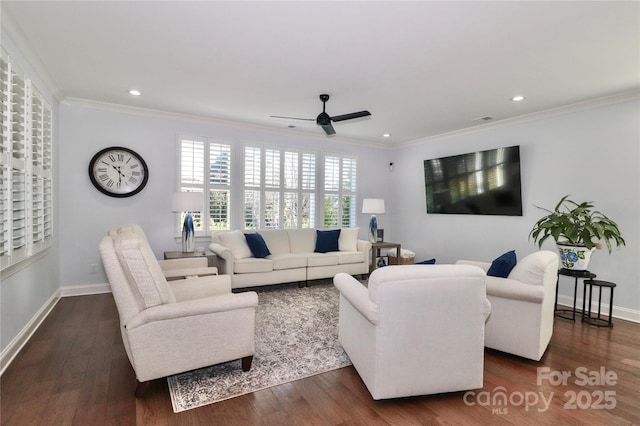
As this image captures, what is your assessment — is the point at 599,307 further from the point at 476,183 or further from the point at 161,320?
the point at 161,320

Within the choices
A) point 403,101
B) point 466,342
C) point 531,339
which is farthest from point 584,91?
point 466,342

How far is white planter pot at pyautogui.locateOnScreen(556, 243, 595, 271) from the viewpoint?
11.6 ft

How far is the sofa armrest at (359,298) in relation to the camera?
201cm

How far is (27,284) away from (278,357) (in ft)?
8.14

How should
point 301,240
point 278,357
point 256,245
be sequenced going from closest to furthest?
point 278,357
point 256,245
point 301,240

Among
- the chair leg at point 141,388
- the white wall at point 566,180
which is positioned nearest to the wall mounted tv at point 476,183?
the white wall at point 566,180

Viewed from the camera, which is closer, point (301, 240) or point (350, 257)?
point (350, 257)

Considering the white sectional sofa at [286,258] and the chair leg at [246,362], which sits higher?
the white sectional sofa at [286,258]

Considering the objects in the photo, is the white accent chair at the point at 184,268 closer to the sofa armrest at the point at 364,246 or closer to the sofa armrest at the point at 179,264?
the sofa armrest at the point at 179,264

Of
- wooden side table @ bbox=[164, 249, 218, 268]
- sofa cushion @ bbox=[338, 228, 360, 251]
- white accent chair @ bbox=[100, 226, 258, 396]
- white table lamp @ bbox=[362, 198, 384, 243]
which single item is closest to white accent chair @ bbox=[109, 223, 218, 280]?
wooden side table @ bbox=[164, 249, 218, 268]

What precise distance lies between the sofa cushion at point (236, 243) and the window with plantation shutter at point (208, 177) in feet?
1.78

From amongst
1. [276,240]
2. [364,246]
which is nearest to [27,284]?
[276,240]

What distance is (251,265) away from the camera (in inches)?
182

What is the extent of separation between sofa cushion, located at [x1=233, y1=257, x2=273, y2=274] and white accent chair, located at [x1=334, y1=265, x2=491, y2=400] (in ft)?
8.96
